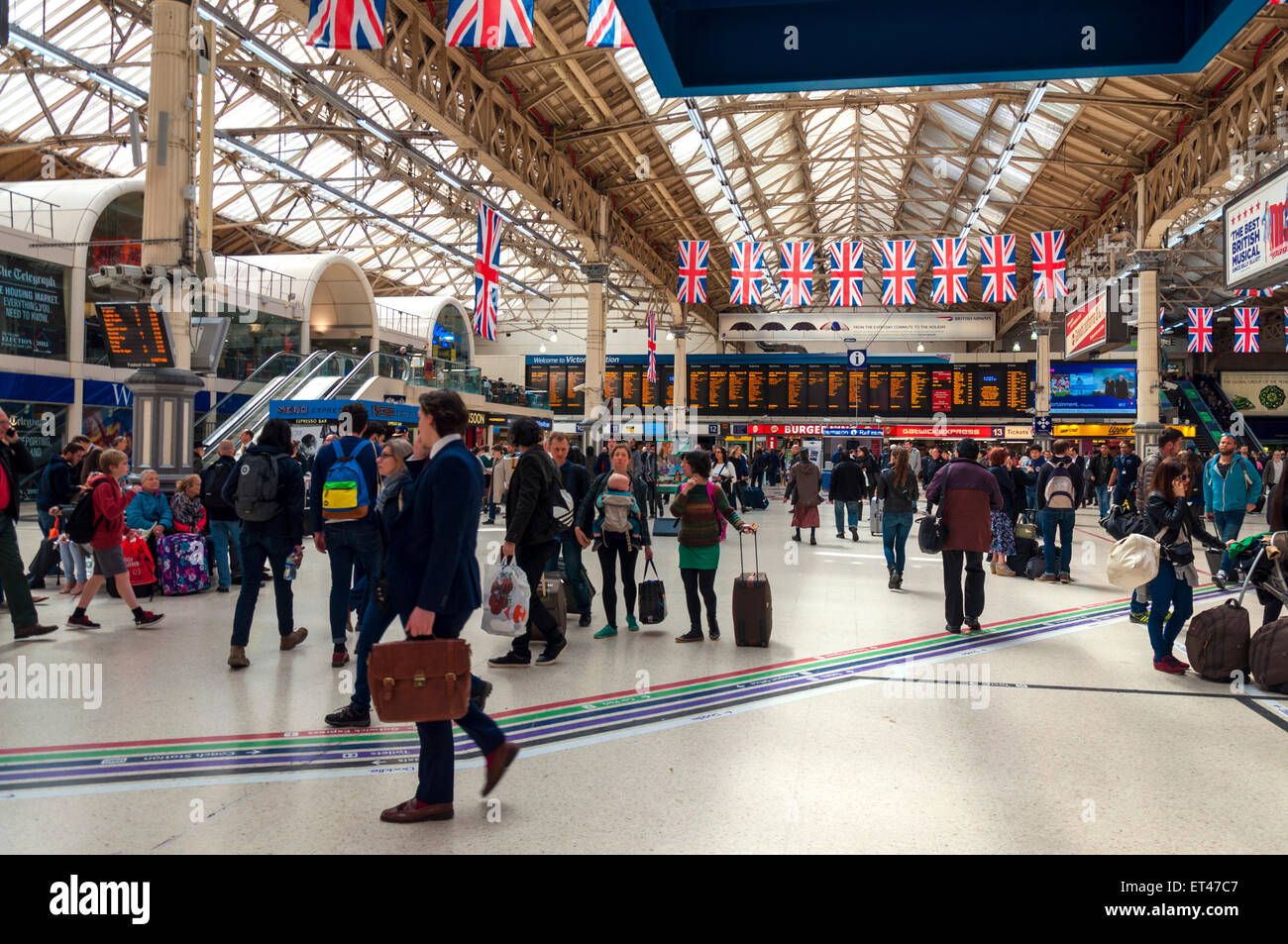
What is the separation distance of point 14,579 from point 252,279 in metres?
23.1

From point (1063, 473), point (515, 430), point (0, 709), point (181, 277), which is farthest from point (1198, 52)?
point (181, 277)

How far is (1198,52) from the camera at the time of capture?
332 centimetres

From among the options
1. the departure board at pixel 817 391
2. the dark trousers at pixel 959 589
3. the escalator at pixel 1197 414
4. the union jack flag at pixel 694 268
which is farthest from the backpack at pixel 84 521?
the escalator at pixel 1197 414

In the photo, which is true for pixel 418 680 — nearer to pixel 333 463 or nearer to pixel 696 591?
pixel 333 463

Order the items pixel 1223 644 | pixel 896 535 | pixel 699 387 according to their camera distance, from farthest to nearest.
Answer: pixel 699 387 < pixel 896 535 < pixel 1223 644

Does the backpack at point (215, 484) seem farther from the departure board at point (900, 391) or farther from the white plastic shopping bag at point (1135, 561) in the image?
the departure board at point (900, 391)

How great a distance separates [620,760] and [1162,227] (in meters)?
20.4

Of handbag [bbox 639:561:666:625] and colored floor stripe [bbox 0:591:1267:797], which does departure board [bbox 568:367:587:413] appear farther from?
colored floor stripe [bbox 0:591:1267:797]

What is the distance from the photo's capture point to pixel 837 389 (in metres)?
34.9

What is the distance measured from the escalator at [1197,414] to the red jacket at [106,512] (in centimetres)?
4218

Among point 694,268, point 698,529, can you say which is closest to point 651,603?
point 698,529

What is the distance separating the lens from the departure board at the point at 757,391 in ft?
117

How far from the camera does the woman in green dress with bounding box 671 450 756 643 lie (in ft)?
21.2
